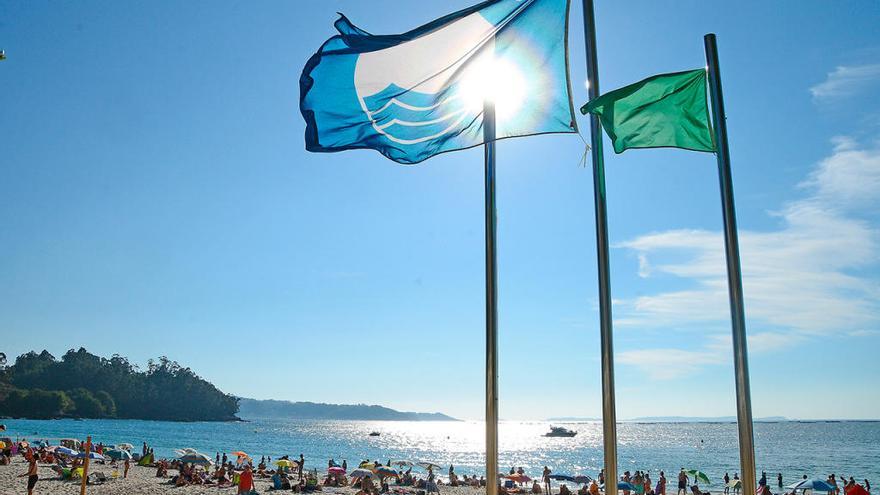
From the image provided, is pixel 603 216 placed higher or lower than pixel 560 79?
lower

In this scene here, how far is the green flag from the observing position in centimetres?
623

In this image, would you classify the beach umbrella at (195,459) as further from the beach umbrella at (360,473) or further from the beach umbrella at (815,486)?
the beach umbrella at (815,486)

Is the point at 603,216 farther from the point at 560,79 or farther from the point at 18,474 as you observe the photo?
the point at 18,474

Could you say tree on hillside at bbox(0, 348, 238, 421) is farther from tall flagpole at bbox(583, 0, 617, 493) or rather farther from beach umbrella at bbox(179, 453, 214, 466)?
tall flagpole at bbox(583, 0, 617, 493)

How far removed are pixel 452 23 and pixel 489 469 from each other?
3.91 m

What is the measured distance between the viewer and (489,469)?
204 inches

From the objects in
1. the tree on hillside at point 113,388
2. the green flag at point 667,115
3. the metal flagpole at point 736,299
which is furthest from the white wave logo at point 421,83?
the tree on hillside at point 113,388

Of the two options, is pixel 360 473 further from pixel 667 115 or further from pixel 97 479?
pixel 667 115

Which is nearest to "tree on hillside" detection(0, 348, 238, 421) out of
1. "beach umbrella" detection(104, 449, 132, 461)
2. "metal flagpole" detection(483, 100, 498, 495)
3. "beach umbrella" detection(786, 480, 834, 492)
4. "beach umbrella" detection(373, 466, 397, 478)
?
"beach umbrella" detection(104, 449, 132, 461)

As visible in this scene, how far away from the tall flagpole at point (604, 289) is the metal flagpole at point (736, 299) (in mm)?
864

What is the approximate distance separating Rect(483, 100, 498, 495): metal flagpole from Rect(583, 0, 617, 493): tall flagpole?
79 centimetres

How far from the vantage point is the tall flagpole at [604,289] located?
16.5 feet

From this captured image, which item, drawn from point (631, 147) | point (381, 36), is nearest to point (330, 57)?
point (381, 36)

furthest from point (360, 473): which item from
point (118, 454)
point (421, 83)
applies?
point (421, 83)
